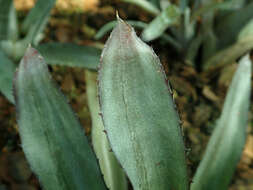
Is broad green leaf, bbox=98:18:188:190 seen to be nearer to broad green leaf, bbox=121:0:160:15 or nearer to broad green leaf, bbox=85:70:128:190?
broad green leaf, bbox=85:70:128:190

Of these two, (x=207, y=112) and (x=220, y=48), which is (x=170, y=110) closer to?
(x=207, y=112)

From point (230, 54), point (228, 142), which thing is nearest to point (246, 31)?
point (230, 54)

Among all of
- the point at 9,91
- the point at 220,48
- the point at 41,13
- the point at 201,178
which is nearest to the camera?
the point at 201,178

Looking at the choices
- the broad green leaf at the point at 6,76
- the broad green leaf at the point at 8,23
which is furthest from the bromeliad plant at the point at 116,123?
the broad green leaf at the point at 8,23

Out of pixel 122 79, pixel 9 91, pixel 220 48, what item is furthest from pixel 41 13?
pixel 220 48

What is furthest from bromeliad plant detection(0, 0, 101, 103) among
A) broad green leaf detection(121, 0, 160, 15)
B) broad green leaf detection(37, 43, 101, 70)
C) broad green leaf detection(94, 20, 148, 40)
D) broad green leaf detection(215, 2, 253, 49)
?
broad green leaf detection(215, 2, 253, 49)

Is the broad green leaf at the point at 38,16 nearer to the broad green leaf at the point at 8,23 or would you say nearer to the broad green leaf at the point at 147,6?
the broad green leaf at the point at 8,23
